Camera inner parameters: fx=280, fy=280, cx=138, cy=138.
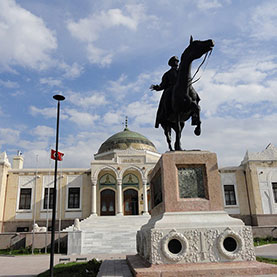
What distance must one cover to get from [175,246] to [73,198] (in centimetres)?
2048

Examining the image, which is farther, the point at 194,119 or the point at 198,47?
the point at 194,119

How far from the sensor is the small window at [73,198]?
24.3 metres

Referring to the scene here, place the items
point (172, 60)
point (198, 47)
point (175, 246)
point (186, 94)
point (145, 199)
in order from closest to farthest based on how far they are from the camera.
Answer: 1. point (175, 246)
2. point (198, 47)
3. point (186, 94)
4. point (172, 60)
5. point (145, 199)

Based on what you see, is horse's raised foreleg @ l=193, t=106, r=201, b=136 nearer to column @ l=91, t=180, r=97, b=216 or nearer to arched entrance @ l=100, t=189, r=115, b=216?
column @ l=91, t=180, r=97, b=216

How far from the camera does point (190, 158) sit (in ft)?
20.2

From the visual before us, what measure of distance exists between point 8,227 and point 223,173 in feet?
62.2

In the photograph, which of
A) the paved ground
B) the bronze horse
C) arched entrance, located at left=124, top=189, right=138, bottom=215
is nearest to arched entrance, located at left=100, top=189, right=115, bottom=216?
arched entrance, located at left=124, top=189, right=138, bottom=215

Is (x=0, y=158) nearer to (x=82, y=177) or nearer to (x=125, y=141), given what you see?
(x=82, y=177)

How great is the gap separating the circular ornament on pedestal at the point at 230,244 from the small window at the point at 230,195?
66.5ft

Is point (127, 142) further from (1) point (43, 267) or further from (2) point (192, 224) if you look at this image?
(2) point (192, 224)

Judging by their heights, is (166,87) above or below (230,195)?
above

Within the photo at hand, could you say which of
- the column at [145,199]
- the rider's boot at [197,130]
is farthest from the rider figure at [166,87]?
the column at [145,199]

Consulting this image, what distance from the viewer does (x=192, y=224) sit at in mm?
5488

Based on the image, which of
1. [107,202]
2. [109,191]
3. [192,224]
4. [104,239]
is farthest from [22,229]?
[192,224]
